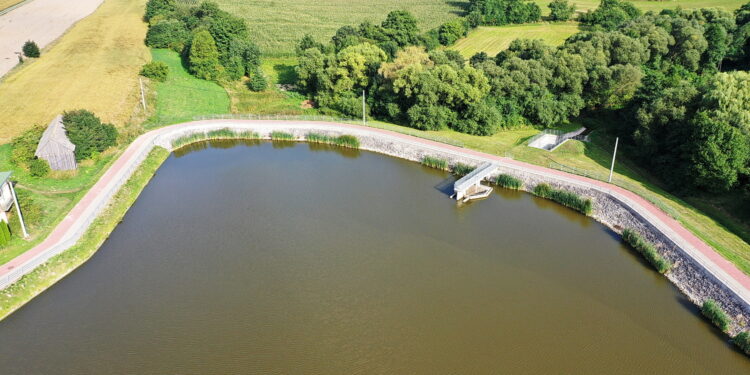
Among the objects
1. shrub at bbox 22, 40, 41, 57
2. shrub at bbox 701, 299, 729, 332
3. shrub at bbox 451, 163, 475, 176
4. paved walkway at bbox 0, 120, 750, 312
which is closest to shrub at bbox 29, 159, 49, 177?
paved walkway at bbox 0, 120, 750, 312

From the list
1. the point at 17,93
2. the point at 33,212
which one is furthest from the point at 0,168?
the point at 17,93

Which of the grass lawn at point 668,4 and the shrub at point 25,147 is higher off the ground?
the grass lawn at point 668,4

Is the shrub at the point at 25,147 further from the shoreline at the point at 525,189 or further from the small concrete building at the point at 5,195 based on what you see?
the small concrete building at the point at 5,195

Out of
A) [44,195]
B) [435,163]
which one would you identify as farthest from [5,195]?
[435,163]

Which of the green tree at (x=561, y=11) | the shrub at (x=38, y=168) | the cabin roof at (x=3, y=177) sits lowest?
the shrub at (x=38, y=168)

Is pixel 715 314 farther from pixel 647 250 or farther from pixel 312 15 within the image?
pixel 312 15

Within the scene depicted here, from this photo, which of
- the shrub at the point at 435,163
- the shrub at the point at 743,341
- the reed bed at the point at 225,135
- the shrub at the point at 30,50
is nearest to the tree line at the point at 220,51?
the reed bed at the point at 225,135

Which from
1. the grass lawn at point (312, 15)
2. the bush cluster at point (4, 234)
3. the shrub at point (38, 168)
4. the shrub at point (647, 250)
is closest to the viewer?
the shrub at point (647, 250)

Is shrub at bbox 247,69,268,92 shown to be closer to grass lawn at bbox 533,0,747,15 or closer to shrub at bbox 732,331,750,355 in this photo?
shrub at bbox 732,331,750,355
